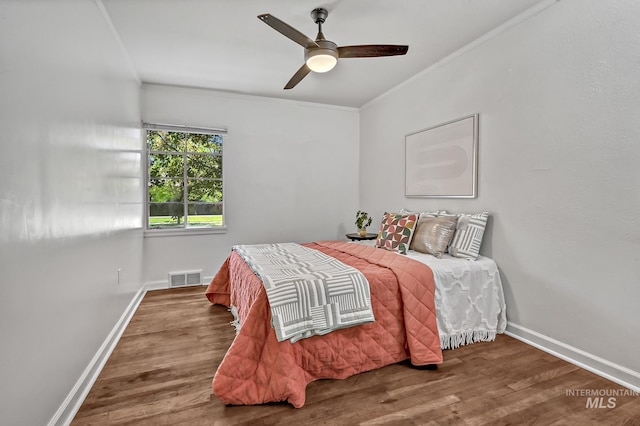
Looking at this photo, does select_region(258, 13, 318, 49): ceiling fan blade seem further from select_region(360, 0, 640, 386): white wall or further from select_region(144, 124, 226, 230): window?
select_region(144, 124, 226, 230): window

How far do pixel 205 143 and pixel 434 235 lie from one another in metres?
3.17

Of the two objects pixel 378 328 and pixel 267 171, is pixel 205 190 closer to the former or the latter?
pixel 267 171

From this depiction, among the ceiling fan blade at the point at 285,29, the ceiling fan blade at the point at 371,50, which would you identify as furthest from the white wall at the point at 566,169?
the ceiling fan blade at the point at 285,29

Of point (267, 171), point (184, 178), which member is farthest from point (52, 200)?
point (267, 171)

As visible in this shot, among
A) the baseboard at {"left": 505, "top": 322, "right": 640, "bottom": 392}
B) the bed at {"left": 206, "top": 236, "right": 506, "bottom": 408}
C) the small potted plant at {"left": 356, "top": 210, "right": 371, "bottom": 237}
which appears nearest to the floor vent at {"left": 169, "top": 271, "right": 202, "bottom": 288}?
the bed at {"left": 206, "top": 236, "right": 506, "bottom": 408}

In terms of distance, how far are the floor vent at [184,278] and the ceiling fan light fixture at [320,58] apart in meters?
3.01

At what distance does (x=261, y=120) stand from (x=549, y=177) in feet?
11.4

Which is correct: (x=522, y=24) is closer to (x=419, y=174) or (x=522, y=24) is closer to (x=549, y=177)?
(x=549, y=177)

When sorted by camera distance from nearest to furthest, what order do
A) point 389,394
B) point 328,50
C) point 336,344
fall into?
point 389,394 < point 336,344 < point 328,50

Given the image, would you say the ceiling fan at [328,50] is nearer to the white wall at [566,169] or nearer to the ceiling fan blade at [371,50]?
the ceiling fan blade at [371,50]

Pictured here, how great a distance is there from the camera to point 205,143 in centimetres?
422

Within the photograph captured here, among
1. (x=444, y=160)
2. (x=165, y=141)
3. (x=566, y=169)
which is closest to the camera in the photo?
(x=566, y=169)

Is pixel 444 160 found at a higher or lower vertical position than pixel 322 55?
lower

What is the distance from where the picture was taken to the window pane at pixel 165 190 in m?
4.02
